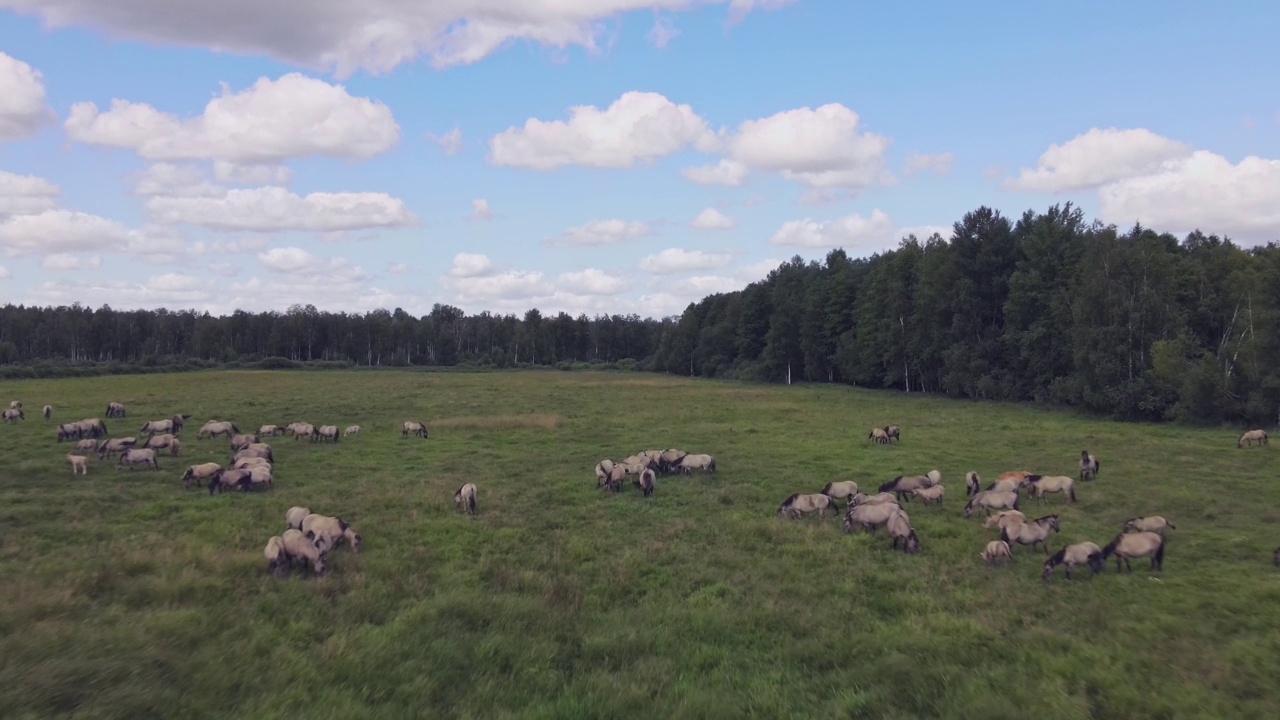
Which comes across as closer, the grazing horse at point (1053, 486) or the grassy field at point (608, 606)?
the grassy field at point (608, 606)

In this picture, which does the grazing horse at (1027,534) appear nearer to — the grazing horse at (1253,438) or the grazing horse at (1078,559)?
the grazing horse at (1078,559)

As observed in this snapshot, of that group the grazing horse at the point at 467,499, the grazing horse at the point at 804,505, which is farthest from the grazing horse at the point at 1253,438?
the grazing horse at the point at 467,499

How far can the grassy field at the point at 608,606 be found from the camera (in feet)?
26.4

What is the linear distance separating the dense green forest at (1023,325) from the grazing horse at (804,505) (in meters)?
29.7

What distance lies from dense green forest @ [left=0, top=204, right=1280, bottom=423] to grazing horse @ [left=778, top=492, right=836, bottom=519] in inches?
1168

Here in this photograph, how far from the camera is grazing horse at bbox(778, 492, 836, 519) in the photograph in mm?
17578

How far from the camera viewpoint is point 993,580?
12.5m

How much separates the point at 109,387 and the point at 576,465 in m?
56.9

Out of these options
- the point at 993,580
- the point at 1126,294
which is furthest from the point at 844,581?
the point at 1126,294

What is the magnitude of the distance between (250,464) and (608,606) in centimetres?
1510

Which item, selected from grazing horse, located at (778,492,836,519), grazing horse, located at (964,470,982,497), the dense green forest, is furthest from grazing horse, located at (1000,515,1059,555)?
the dense green forest

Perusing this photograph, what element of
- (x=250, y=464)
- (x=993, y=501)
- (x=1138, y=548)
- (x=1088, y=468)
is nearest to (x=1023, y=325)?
(x=1088, y=468)

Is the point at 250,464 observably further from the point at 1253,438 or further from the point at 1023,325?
the point at 1023,325

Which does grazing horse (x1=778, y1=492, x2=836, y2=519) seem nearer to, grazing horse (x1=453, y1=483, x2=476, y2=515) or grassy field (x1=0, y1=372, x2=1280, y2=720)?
grassy field (x1=0, y1=372, x2=1280, y2=720)
